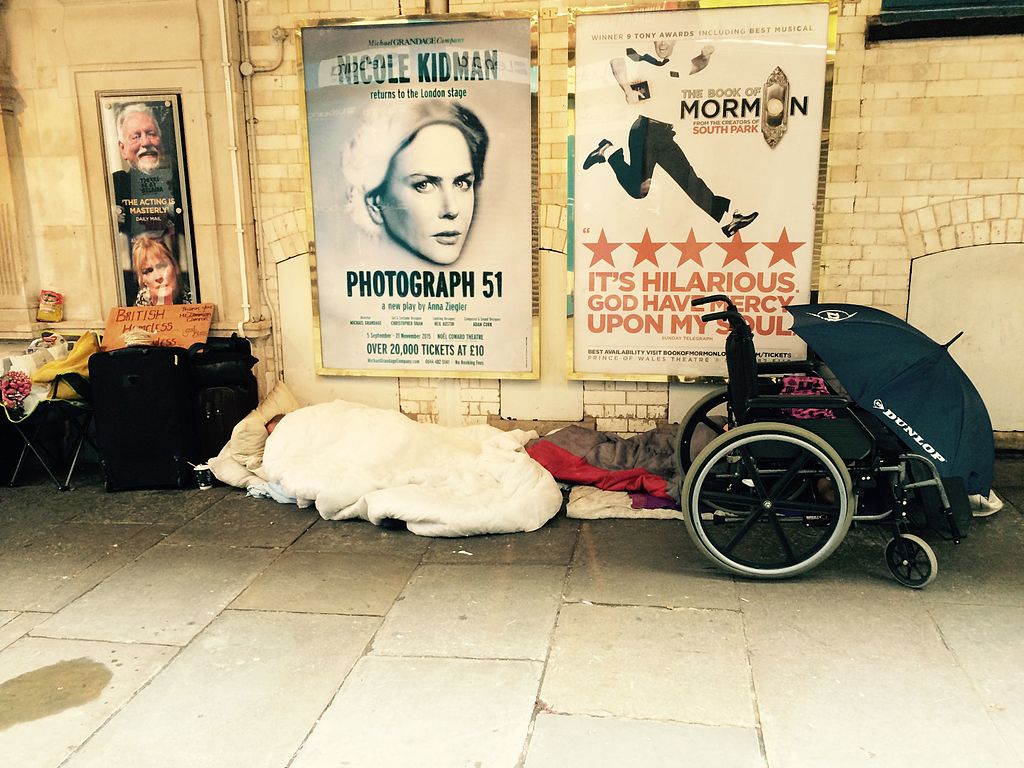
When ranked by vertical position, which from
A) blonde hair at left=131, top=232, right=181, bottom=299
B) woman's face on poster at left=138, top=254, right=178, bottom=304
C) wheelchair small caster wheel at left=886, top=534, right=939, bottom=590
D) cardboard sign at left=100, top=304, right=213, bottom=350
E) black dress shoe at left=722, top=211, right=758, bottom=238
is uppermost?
black dress shoe at left=722, top=211, right=758, bottom=238

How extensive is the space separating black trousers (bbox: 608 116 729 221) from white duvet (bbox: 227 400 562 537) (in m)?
2.09

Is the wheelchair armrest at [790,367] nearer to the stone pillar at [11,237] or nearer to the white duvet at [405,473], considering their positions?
the white duvet at [405,473]

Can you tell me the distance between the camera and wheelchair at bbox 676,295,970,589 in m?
4.05

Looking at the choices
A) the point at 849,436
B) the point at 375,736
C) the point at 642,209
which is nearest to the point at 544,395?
the point at 642,209

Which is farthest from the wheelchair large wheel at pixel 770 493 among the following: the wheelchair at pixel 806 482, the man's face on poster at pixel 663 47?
the man's face on poster at pixel 663 47

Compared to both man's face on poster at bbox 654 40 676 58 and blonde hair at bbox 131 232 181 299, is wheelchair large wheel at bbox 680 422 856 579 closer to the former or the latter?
man's face on poster at bbox 654 40 676 58

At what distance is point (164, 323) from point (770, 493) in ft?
15.3

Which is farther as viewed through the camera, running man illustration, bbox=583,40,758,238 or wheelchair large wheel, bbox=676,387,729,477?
running man illustration, bbox=583,40,758,238

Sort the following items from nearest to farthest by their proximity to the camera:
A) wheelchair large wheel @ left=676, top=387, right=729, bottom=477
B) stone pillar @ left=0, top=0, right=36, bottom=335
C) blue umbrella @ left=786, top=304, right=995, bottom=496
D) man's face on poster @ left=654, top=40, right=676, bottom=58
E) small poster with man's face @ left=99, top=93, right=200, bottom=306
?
blue umbrella @ left=786, top=304, right=995, bottom=496, wheelchair large wheel @ left=676, top=387, right=729, bottom=477, man's face on poster @ left=654, top=40, right=676, bottom=58, small poster with man's face @ left=99, top=93, right=200, bottom=306, stone pillar @ left=0, top=0, right=36, bottom=335

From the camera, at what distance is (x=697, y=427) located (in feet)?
18.6

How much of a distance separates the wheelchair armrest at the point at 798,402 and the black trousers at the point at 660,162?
193cm

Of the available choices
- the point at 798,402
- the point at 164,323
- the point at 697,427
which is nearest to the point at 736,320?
the point at 798,402

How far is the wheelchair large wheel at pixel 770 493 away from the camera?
4.03 m

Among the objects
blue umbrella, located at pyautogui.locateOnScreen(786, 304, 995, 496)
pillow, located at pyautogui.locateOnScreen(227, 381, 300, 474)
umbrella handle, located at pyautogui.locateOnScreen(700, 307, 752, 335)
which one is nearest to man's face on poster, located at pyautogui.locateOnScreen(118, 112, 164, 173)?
pillow, located at pyautogui.locateOnScreen(227, 381, 300, 474)
